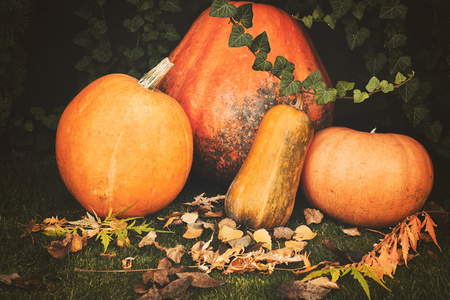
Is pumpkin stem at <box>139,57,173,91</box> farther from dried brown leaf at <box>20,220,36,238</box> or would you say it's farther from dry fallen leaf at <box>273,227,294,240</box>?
dry fallen leaf at <box>273,227,294,240</box>

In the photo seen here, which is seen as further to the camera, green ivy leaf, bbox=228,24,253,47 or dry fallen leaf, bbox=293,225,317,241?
green ivy leaf, bbox=228,24,253,47

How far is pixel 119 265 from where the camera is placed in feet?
5.04

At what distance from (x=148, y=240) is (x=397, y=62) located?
1.69 meters

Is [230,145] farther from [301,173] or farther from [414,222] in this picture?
[414,222]

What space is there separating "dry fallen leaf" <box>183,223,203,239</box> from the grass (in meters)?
0.03

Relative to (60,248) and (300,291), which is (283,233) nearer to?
(300,291)

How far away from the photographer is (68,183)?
74.7 inches

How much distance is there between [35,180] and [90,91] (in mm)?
723

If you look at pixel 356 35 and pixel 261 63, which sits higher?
pixel 356 35

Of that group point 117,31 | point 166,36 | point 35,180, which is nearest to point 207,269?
point 35,180

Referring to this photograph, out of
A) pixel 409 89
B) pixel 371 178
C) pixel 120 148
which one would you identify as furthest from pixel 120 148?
pixel 409 89

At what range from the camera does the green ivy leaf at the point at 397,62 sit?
213cm

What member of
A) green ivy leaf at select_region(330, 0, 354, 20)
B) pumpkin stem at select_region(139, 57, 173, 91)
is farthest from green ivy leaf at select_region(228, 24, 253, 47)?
green ivy leaf at select_region(330, 0, 354, 20)

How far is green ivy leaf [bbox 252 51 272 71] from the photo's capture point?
1.97 meters
